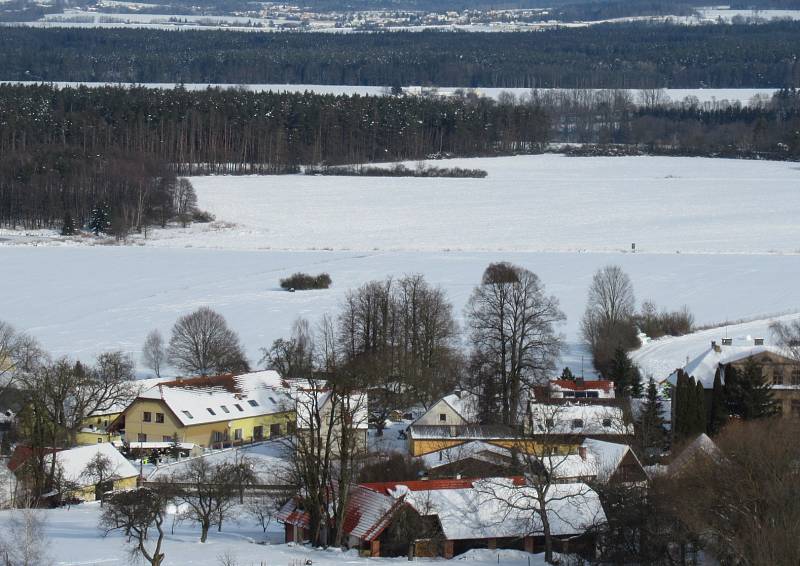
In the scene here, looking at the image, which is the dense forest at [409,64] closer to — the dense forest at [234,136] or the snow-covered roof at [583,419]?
the dense forest at [234,136]

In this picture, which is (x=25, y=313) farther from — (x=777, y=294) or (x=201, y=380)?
(x=777, y=294)

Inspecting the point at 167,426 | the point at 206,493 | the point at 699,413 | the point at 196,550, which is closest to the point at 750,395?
the point at 699,413

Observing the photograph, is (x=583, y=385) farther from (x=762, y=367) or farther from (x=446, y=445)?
(x=446, y=445)

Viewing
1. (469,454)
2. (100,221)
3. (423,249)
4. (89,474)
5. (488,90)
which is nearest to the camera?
(89,474)

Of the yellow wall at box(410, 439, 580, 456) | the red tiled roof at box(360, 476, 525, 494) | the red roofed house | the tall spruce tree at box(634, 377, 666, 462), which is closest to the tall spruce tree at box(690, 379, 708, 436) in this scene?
the tall spruce tree at box(634, 377, 666, 462)

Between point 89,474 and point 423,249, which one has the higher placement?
point 423,249

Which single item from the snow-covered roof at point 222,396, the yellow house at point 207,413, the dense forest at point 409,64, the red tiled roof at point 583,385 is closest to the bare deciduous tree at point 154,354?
the snow-covered roof at point 222,396

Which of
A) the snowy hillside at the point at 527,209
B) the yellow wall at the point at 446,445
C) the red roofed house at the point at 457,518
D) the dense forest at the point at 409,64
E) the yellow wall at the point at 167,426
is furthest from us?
the dense forest at the point at 409,64
